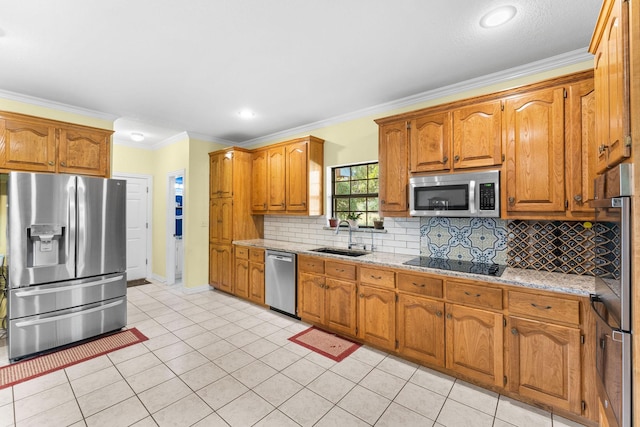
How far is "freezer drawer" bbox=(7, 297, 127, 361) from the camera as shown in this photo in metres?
2.67

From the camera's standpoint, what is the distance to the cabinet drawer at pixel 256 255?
4.09m

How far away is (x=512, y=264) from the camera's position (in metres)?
2.55

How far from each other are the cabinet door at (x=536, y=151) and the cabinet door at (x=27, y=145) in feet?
15.1

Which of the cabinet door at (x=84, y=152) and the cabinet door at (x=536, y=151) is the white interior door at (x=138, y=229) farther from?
the cabinet door at (x=536, y=151)

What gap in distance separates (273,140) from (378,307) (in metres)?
3.28

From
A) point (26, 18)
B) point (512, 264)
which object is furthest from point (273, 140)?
point (512, 264)

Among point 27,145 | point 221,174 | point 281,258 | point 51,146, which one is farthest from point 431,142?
point 27,145

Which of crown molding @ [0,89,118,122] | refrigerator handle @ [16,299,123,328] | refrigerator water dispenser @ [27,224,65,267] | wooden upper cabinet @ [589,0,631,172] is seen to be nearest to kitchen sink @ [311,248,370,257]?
wooden upper cabinet @ [589,0,631,172]

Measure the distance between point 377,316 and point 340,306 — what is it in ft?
1.56

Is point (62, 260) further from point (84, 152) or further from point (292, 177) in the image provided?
point (292, 177)

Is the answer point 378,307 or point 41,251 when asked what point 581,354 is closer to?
point 378,307

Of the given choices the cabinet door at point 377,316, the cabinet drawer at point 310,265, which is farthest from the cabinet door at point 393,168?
the cabinet drawer at point 310,265

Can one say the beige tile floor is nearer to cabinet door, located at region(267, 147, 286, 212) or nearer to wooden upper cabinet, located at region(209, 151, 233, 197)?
cabinet door, located at region(267, 147, 286, 212)

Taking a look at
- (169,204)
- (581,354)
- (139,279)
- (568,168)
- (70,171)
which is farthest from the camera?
(139,279)
